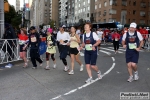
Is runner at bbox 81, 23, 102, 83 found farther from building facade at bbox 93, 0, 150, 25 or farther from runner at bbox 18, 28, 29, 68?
building facade at bbox 93, 0, 150, 25

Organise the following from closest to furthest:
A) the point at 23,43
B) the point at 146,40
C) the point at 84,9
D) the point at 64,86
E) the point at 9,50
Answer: the point at 64,86 → the point at 23,43 → the point at 9,50 → the point at 146,40 → the point at 84,9

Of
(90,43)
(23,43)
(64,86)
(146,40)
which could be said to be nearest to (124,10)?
(146,40)

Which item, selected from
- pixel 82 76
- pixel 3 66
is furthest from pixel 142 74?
pixel 3 66

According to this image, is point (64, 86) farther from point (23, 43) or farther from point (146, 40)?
point (146, 40)

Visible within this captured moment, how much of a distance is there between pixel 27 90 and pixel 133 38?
353 cm

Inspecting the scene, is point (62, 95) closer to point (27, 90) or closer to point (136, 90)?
point (27, 90)

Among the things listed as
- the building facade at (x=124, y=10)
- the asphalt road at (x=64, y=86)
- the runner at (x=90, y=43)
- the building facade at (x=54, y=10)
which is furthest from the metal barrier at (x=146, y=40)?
the building facade at (x=54, y=10)

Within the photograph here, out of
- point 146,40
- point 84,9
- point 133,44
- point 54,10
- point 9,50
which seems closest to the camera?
point 133,44

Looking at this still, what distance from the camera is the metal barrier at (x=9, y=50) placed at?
11.0 metres

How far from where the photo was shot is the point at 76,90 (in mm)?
6340

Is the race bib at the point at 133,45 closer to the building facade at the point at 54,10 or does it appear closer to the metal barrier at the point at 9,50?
the metal barrier at the point at 9,50

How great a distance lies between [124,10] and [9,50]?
57.6 metres

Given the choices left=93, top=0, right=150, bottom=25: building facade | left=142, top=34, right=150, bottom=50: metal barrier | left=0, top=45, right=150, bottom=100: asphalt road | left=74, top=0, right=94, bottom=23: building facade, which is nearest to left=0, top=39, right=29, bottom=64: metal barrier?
left=0, top=45, right=150, bottom=100: asphalt road

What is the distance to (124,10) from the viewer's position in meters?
65.4
